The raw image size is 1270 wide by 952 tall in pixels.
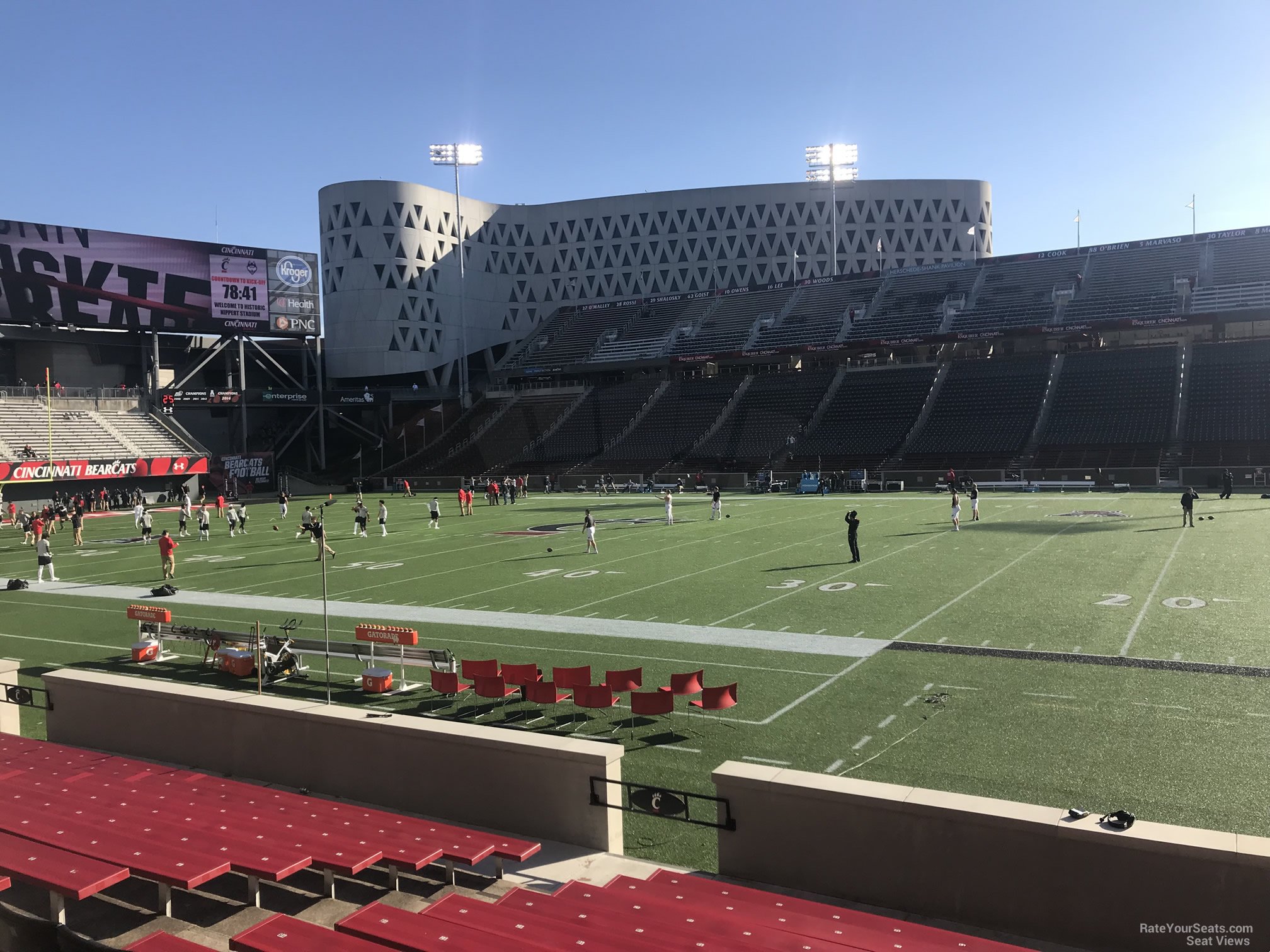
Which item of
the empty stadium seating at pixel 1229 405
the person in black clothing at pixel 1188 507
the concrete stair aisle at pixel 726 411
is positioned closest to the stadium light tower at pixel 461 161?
the concrete stair aisle at pixel 726 411

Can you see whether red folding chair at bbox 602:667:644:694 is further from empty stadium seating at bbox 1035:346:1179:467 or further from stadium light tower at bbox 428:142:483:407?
stadium light tower at bbox 428:142:483:407

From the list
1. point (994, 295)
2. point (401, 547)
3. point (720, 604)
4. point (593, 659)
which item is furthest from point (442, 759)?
point (994, 295)

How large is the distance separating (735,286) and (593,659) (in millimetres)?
84502

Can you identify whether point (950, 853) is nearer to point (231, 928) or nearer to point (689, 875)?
point (689, 875)

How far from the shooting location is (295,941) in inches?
217

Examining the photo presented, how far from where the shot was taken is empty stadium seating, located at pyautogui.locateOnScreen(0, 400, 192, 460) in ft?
182

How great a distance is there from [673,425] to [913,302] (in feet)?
74.1

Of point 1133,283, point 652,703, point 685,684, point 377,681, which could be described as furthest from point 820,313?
point 652,703

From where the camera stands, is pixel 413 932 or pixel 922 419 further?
pixel 922 419

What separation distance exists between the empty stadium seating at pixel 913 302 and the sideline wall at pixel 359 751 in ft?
220

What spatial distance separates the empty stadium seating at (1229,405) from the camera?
4988 centimetres

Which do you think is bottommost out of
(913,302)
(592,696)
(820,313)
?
(592,696)

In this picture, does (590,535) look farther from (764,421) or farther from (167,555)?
(764,421)

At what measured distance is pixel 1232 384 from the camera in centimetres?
5638
